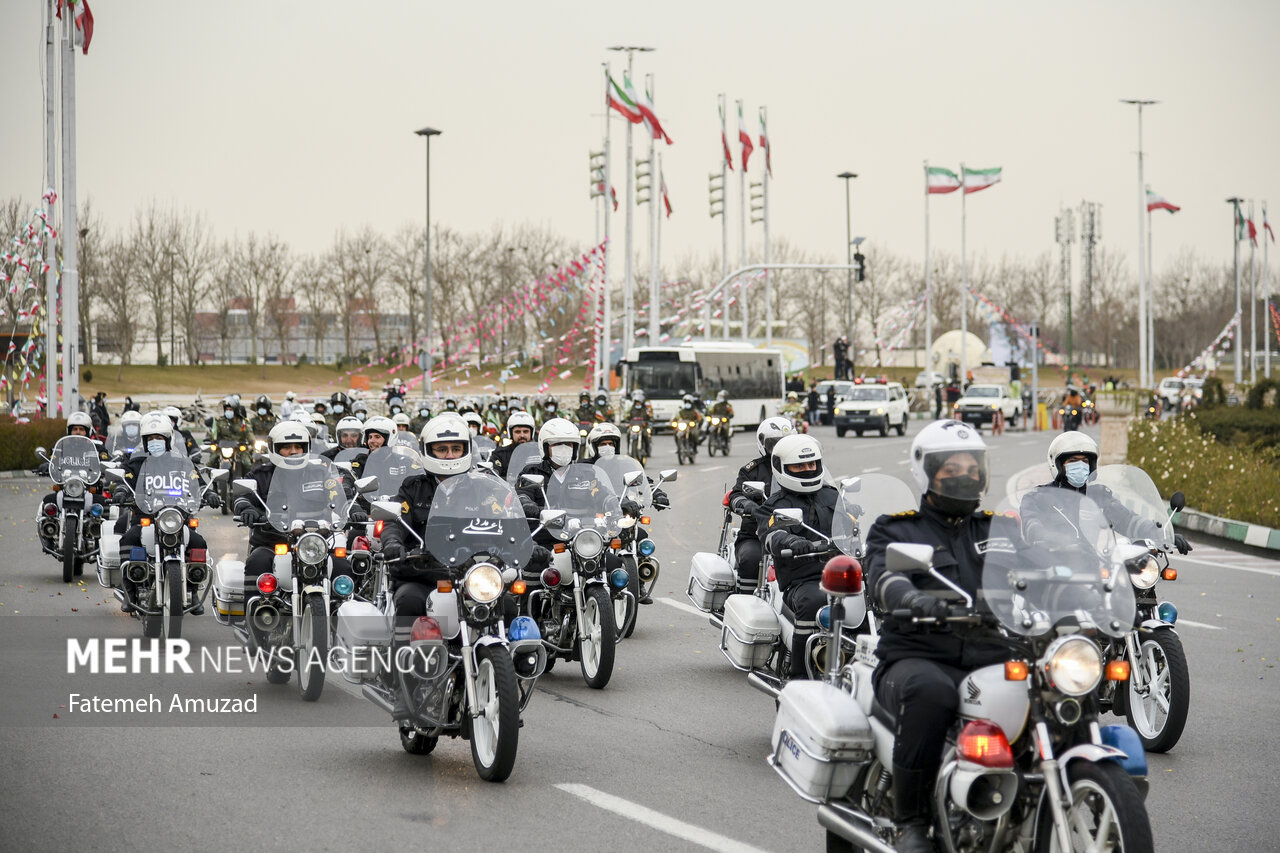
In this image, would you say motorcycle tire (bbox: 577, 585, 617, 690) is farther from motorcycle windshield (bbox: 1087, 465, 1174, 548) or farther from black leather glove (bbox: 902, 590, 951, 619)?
black leather glove (bbox: 902, 590, 951, 619)

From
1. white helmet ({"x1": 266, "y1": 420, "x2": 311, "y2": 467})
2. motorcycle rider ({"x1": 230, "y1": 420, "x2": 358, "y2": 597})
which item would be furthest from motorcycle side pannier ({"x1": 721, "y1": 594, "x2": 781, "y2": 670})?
white helmet ({"x1": 266, "y1": 420, "x2": 311, "y2": 467})

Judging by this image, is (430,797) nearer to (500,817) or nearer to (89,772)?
(500,817)

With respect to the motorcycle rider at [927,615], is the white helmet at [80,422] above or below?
above

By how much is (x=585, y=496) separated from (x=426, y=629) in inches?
136

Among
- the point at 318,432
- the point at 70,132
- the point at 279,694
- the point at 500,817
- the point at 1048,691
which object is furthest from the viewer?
the point at 70,132

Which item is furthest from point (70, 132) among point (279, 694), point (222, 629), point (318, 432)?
point (279, 694)

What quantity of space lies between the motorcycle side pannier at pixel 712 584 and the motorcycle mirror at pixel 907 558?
509cm

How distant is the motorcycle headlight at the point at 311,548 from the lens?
8867 millimetres

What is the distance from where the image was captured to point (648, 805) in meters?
6.49

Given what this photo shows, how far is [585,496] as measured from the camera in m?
10.3

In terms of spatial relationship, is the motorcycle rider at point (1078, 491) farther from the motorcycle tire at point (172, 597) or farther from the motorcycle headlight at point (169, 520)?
the motorcycle tire at point (172, 597)

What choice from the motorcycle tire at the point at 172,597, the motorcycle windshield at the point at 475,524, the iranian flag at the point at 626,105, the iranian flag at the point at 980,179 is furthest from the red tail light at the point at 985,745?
the iranian flag at the point at 980,179

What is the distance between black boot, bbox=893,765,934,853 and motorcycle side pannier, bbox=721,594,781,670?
126 inches

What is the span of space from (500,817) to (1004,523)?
255cm
